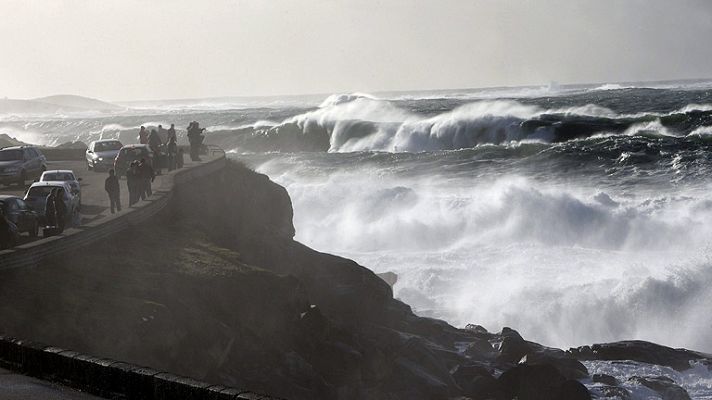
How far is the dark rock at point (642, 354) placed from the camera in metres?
21.4

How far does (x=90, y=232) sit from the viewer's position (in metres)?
18.9

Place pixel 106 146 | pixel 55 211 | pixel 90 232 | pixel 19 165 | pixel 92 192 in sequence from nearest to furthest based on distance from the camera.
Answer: pixel 90 232 → pixel 55 211 → pixel 92 192 → pixel 19 165 → pixel 106 146

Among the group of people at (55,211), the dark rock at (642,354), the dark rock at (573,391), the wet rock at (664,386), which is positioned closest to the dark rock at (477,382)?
the dark rock at (573,391)

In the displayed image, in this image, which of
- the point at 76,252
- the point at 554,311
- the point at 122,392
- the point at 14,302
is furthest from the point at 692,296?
the point at 122,392

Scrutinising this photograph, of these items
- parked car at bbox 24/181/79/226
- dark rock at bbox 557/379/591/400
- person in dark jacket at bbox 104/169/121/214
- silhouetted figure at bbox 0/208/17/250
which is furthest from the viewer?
person in dark jacket at bbox 104/169/121/214

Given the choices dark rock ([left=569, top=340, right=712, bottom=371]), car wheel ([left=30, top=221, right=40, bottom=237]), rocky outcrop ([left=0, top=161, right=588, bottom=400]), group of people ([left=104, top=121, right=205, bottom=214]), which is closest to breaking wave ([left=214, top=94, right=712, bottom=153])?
group of people ([left=104, top=121, right=205, bottom=214])

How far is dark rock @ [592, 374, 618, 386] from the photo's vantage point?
1964 cm

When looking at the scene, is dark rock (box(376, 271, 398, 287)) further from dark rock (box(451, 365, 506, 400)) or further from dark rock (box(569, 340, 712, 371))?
dark rock (box(451, 365, 506, 400))

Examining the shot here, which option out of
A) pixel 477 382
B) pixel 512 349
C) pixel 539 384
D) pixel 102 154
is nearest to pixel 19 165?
pixel 102 154

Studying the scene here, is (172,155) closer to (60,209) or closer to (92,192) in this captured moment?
(92,192)

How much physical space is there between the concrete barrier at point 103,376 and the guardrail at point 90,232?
4810 mm

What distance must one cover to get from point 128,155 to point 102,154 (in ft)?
10.6

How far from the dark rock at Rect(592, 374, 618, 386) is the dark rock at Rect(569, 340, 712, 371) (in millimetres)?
2003

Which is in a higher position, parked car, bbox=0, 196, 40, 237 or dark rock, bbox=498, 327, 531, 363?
parked car, bbox=0, 196, 40, 237
